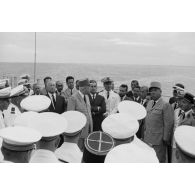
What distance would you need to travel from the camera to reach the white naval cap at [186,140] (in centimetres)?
108

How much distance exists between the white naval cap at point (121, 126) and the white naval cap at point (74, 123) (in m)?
0.13

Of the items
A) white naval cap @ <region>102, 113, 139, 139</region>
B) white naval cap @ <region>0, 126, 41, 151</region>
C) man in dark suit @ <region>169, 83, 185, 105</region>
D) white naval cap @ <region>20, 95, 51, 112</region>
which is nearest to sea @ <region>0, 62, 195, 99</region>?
man in dark suit @ <region>169, 83, 185, 105</region>

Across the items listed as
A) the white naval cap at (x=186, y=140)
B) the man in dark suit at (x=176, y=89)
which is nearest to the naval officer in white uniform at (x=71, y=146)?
the white naval cap at (x=186, y=140)

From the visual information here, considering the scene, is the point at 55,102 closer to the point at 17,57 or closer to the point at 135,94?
the point at 17,57

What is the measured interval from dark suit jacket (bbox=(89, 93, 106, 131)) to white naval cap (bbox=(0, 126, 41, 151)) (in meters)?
1.26

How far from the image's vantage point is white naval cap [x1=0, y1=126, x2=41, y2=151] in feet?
3.57

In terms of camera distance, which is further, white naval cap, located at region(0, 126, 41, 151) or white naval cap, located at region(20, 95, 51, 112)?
white naval cap, located at region(20, 95, 51, 112)

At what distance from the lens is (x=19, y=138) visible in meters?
1.12

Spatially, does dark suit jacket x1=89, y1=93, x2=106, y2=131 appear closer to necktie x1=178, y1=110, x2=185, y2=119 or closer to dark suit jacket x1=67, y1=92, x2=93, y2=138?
dark suit jacket x1=67, y1=92, x2=93, y2=138

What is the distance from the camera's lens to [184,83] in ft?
7.97

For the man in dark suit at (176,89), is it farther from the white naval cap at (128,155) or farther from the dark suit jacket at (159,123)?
the white naval cap at (128,155)

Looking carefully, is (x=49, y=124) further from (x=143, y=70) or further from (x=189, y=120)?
(x=143, y=70)
